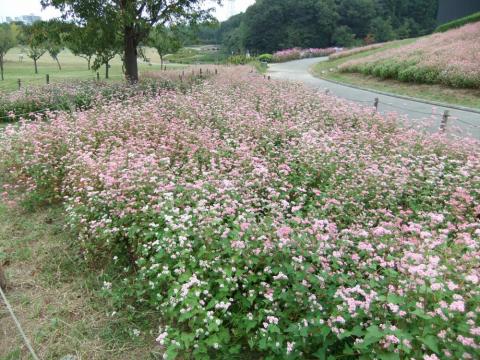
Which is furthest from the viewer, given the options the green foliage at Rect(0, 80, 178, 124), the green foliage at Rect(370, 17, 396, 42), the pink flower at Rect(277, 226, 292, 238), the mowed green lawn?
the green foliage at Rect(370, 17, 396, 42)

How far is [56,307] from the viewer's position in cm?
381

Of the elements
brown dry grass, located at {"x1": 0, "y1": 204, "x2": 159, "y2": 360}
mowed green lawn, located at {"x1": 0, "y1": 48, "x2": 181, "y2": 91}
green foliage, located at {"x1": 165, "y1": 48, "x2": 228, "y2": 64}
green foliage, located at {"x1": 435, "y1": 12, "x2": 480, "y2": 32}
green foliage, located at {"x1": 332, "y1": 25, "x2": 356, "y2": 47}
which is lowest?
brown dry grass, located at {"x1": 0, "y1": 204, "x2": 159, "y2": 360}

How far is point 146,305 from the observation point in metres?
3.76

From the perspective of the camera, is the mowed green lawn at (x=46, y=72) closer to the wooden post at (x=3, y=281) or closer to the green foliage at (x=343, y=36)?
the wooden post at (x=3, y=281)

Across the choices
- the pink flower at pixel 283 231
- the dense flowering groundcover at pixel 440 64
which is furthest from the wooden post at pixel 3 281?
the dense flowering groundcover at pixel 440 64

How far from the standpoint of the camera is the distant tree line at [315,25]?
242ft

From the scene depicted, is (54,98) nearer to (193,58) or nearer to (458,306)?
Answer: (458,306)

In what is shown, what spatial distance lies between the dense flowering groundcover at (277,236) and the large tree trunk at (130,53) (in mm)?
10636

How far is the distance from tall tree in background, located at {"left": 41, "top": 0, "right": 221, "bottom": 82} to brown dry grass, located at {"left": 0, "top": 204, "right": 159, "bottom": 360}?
36.5 ft

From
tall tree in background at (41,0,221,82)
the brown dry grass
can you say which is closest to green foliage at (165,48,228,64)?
tall tree in background at (41,0,221,82)

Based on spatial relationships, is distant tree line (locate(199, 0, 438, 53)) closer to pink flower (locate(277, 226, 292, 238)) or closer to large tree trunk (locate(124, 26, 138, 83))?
large tree trunk (locate(124, 26, 138, 83))

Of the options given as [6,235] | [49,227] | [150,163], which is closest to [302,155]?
[150,163]

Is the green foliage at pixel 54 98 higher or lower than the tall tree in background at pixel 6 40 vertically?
lower

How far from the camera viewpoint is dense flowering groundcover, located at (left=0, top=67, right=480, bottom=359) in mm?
2484
